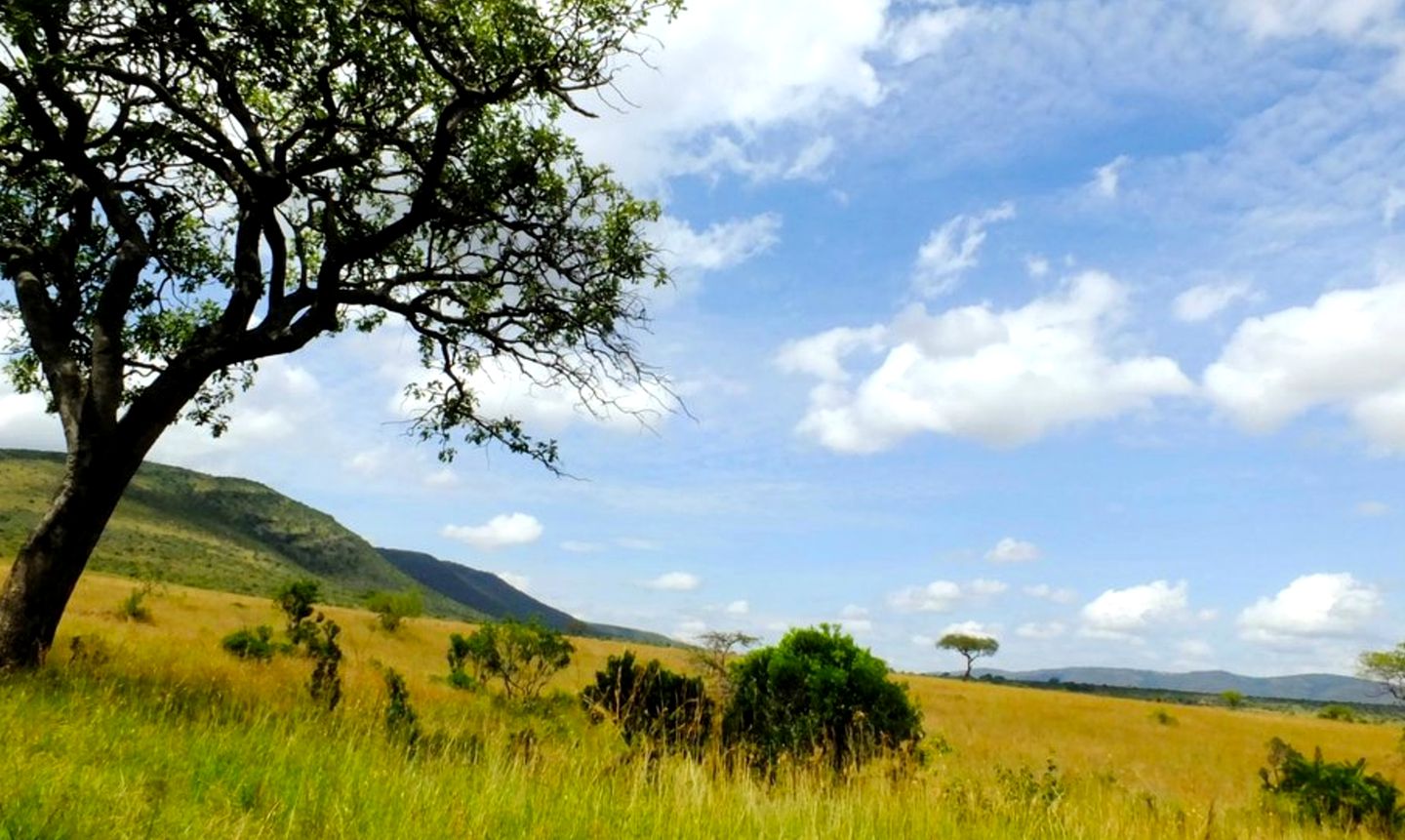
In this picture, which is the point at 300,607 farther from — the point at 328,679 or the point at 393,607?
the point at 393,607

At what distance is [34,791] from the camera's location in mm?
4270

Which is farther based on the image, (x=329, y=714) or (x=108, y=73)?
(x=108, y=73)

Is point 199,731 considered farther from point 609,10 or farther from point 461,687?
point 461,687

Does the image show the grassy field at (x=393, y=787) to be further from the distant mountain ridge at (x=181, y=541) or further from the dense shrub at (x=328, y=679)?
the distant mountain ridge at (x=181, y=541)

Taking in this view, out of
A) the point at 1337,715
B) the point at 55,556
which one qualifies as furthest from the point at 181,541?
the point at 55,556

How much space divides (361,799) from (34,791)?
61.4 inches

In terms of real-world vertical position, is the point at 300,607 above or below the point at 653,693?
above

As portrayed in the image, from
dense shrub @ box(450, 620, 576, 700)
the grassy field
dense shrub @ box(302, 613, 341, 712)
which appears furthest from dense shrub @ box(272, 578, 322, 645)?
dense shrub @ box(450, 620, 576, 700)

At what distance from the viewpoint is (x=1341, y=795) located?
400 inches

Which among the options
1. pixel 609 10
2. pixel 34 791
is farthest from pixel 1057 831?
pixel 609 10

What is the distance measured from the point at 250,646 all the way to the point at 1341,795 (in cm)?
2159

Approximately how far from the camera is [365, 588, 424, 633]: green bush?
4666cm

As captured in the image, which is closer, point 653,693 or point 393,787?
point 393,787

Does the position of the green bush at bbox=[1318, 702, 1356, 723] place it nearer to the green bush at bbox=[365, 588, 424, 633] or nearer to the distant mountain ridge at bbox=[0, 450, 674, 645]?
the distant mountain ridge at bbox=[0, 450, 674, 645]
